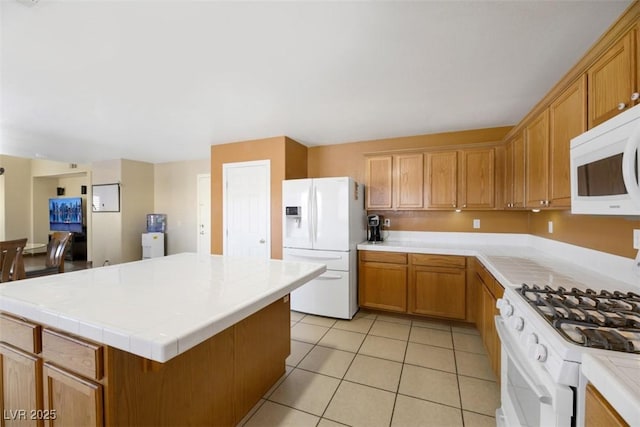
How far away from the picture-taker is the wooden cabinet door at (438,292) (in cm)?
281

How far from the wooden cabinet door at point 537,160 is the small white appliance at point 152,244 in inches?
250

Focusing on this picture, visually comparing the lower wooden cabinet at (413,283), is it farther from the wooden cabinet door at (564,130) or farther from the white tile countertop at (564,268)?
the wooden cabinet door at (564,130)

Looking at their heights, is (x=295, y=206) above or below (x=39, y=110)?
below

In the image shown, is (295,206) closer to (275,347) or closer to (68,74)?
(275,347)

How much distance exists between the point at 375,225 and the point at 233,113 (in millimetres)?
2262

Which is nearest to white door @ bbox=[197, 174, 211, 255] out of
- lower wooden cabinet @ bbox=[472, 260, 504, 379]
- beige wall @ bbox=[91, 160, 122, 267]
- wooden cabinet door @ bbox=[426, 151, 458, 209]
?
beige wall @ bbox=[91, 160, 122, 267]

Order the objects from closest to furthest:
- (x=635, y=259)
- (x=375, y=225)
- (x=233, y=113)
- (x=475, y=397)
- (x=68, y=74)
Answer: (x=635, y=259)
(x=475, y=397)
(x=68, y=74)
(x=233, y=113)
(x=375, y=225)

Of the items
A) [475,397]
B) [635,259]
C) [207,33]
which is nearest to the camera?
[635,259]

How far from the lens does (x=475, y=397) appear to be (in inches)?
71.7

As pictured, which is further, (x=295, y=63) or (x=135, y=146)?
(x=135, y=146)

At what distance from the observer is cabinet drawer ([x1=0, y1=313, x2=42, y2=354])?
112 cm

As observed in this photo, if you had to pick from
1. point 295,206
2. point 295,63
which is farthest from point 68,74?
point 295,206

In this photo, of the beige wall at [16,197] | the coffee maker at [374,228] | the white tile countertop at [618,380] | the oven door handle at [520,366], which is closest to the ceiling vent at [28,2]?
the white tile countertop at [618,380]

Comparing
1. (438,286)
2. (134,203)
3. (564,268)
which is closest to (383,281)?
(438,286)
